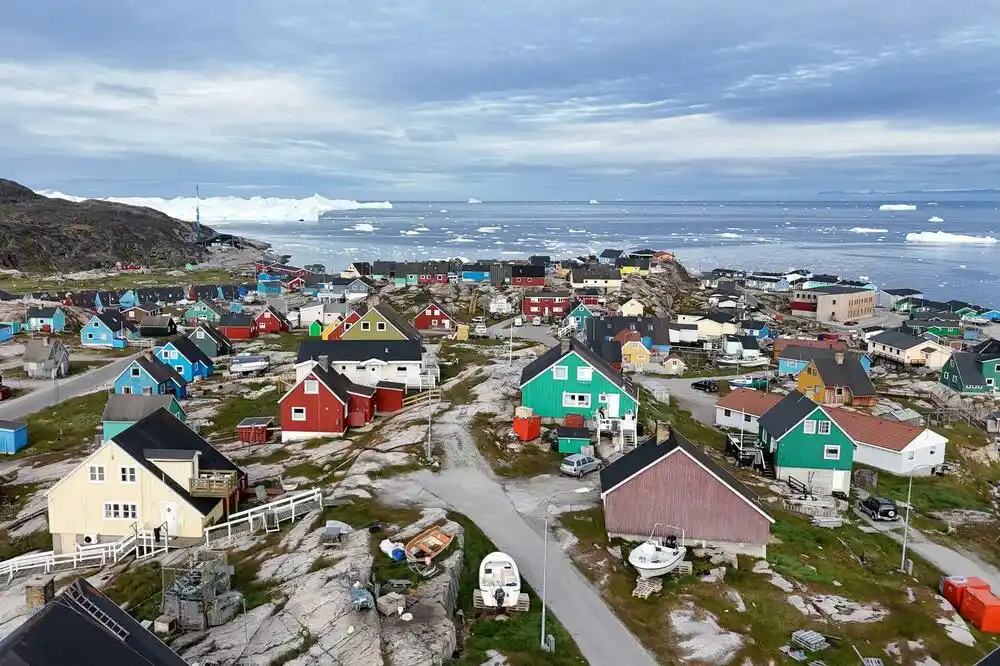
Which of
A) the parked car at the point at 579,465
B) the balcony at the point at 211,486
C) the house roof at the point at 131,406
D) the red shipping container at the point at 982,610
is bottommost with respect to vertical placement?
the red shipping container at the point at 982,610

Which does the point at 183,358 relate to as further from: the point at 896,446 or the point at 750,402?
the point at 896,446

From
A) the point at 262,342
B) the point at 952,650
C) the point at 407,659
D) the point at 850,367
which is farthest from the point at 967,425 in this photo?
the point at 262,342

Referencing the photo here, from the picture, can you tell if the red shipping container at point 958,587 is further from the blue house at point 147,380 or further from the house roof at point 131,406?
the blue house at point 147,380

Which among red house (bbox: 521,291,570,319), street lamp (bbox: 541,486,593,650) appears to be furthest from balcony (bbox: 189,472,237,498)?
red house (bbox: 521,291,570,319)

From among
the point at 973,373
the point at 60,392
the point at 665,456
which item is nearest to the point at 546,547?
the point at 665,456

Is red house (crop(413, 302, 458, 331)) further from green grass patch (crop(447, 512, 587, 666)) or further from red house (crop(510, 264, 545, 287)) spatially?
green grass patch (crop(447, 512, 587, 666))

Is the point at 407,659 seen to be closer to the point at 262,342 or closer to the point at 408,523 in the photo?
the point at 408,523

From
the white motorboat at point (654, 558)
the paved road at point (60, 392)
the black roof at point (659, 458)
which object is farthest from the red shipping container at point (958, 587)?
the paved road at point (60, 392)
